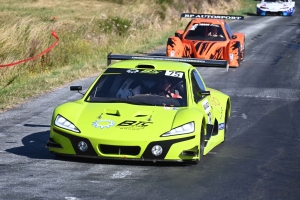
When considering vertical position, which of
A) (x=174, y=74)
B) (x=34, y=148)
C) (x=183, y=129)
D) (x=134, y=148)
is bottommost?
(x=34, y=148)

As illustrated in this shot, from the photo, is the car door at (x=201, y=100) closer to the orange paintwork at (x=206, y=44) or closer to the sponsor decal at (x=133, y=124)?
the sponsor decal at (x=133, y=124)

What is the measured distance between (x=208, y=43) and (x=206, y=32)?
74 centimetres

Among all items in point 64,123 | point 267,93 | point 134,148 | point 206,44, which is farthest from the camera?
point 206,44

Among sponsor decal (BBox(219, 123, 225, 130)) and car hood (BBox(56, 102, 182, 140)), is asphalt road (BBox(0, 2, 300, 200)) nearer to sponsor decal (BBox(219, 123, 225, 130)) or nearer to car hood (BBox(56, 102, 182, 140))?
sponsor decal (BBox(219, 123, 225, 130))

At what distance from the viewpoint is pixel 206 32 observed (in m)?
23.0

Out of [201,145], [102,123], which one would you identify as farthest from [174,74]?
[102,123]

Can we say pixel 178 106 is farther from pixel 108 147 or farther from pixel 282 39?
pixel 282 39

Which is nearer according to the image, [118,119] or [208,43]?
[118,119]

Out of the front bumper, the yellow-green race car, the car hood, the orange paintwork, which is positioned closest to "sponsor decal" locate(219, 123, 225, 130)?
the yellow-green race car

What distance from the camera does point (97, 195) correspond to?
23.9ft

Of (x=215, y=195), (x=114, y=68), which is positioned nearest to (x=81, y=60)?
(x=114, y=68)

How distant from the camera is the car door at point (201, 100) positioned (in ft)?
32.6

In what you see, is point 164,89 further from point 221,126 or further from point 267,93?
point 267,93

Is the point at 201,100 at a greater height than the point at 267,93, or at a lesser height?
greater
